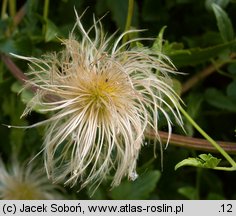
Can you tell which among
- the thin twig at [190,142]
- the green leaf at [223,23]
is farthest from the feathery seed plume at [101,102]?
the green leaf at [223,23]

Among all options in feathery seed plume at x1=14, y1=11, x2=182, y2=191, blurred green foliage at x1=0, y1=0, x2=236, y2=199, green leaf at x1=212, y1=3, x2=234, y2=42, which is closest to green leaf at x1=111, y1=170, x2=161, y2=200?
blurred green foliage at x1=0, y1=0, x2=236, y2=199

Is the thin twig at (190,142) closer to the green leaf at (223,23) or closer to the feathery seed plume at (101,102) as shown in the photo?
the feathery seed plume at (101,102)

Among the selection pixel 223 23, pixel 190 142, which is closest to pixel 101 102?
pixel 190 142

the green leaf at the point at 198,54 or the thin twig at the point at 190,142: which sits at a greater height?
the green leaf at the point at 198,54

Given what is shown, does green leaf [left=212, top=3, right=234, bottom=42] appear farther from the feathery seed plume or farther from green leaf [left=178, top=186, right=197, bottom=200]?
green leaf [left=178, top=186, right=197, bottom=200]

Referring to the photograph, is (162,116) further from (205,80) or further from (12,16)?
(12,16)

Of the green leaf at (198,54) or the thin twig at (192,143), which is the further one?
the green leaf at (198,54)
